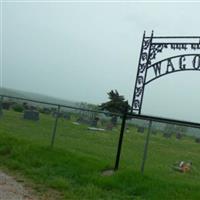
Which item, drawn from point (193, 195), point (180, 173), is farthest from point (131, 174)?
point (180, 173)

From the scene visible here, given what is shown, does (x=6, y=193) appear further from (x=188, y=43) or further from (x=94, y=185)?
(x=188, y=43)

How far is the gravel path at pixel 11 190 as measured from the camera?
7.35 meters

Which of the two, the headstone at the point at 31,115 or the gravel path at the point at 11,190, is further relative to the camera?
the headstone at the point at 31,115

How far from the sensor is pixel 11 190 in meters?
7.86

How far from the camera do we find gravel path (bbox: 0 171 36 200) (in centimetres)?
735

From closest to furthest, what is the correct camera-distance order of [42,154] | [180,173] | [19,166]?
[19,166] → [42,154] → [180,173]

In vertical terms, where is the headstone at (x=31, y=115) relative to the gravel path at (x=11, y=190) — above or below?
below

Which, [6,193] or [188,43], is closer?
[6,193]

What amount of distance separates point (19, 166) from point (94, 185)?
2.21m

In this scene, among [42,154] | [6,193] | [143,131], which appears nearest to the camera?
[6,193]

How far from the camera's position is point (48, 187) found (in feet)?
28.1

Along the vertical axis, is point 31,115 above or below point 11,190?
below

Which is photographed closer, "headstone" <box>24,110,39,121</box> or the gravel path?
the gravel path

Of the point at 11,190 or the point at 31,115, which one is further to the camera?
the point at 31,115
